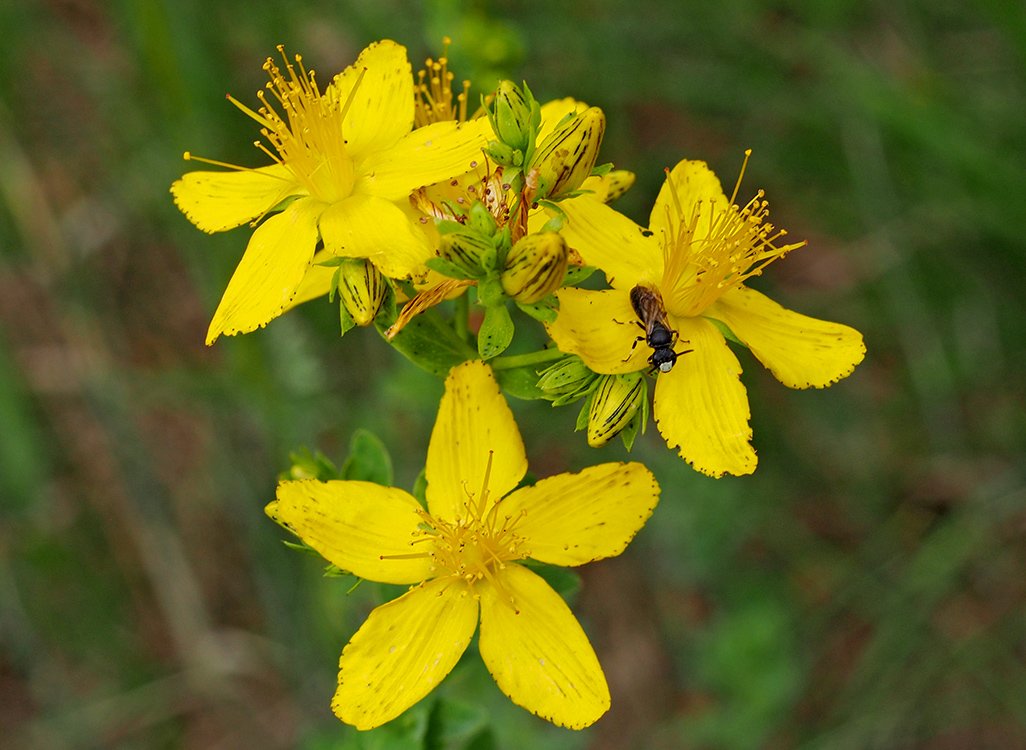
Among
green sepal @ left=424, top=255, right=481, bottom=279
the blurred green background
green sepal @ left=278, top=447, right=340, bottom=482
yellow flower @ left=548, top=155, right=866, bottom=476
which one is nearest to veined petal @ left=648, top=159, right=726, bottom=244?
yellow flower @ left=548, top=155, right=866, bottom=476

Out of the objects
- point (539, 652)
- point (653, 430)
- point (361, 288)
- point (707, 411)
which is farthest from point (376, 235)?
point (653, 430)

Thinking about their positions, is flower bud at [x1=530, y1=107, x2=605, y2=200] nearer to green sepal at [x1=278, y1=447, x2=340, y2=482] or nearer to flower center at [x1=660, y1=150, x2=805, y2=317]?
flower center at [x1=660, y1=150, x2=805, y2=317]

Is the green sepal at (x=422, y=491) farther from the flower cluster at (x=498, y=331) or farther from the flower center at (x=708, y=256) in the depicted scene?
the flower center at (x=708, y=256)

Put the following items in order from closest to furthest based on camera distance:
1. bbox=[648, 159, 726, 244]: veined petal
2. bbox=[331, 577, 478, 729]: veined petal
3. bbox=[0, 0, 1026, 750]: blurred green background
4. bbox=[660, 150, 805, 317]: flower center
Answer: bbox=[331, 577, 478, 729]: veined petal < bbox=[660, 150, 805, 317]: flower center < bbox=[648, 159, 726, 244]: veined petal < bbox=[0, 0, 1026, 750]: blurred green background

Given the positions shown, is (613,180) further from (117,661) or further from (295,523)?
(117,661)

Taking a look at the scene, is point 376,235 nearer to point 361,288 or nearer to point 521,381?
point 361,288

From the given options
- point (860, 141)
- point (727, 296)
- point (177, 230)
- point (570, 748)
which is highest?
point (727, 296)

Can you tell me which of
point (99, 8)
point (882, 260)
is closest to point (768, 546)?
point (882, 260)
